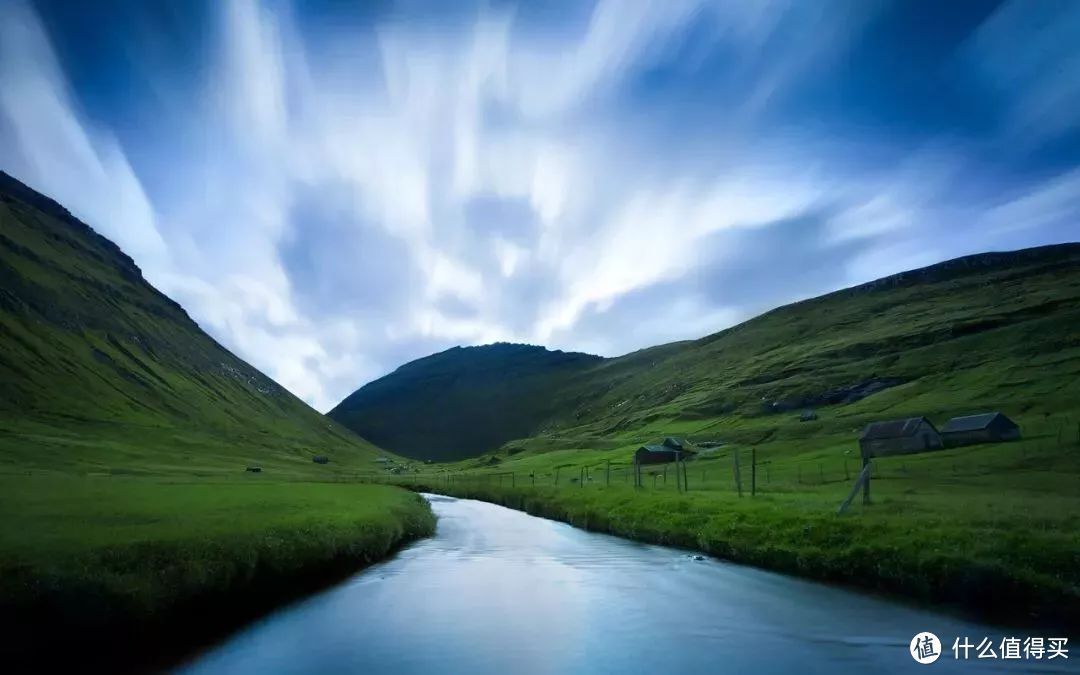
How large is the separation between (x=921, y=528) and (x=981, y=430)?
278 feet

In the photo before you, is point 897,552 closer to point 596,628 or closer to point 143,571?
point 596,628

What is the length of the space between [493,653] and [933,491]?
129 feet

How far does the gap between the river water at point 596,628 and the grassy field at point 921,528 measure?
5.55 ft

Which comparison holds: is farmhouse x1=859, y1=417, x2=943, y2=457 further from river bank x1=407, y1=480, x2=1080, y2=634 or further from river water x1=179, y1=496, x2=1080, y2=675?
river water x1=179, y1=496, x2=1080, y2=675

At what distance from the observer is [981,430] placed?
9681cm

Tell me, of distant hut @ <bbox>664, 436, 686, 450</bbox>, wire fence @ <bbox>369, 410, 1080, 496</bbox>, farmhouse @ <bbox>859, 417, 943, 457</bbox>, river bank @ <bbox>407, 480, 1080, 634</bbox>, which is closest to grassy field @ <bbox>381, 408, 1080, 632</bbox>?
river bank @ <bbox>407, 480, 1080, 634</bbox>

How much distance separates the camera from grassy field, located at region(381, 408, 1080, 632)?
A: 887 inches

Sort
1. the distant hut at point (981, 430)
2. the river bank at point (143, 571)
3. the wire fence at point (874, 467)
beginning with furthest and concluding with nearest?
the distant hut at point (981, 430) → the wire fence at point (874, 467) → the river bank at point (143, 571)

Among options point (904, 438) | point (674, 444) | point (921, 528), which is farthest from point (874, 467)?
point (674, 444)

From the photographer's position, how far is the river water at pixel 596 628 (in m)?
18.8

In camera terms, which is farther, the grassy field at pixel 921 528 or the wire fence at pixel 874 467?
the wire fence at pixel 874 467

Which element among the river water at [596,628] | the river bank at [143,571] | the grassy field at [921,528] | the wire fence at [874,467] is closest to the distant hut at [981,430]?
the wire fence at [874,467]

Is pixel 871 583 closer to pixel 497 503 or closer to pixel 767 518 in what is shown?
pixel 767 518

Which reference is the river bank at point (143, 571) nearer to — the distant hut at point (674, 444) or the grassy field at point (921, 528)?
the grassy field at point (921, 528)
